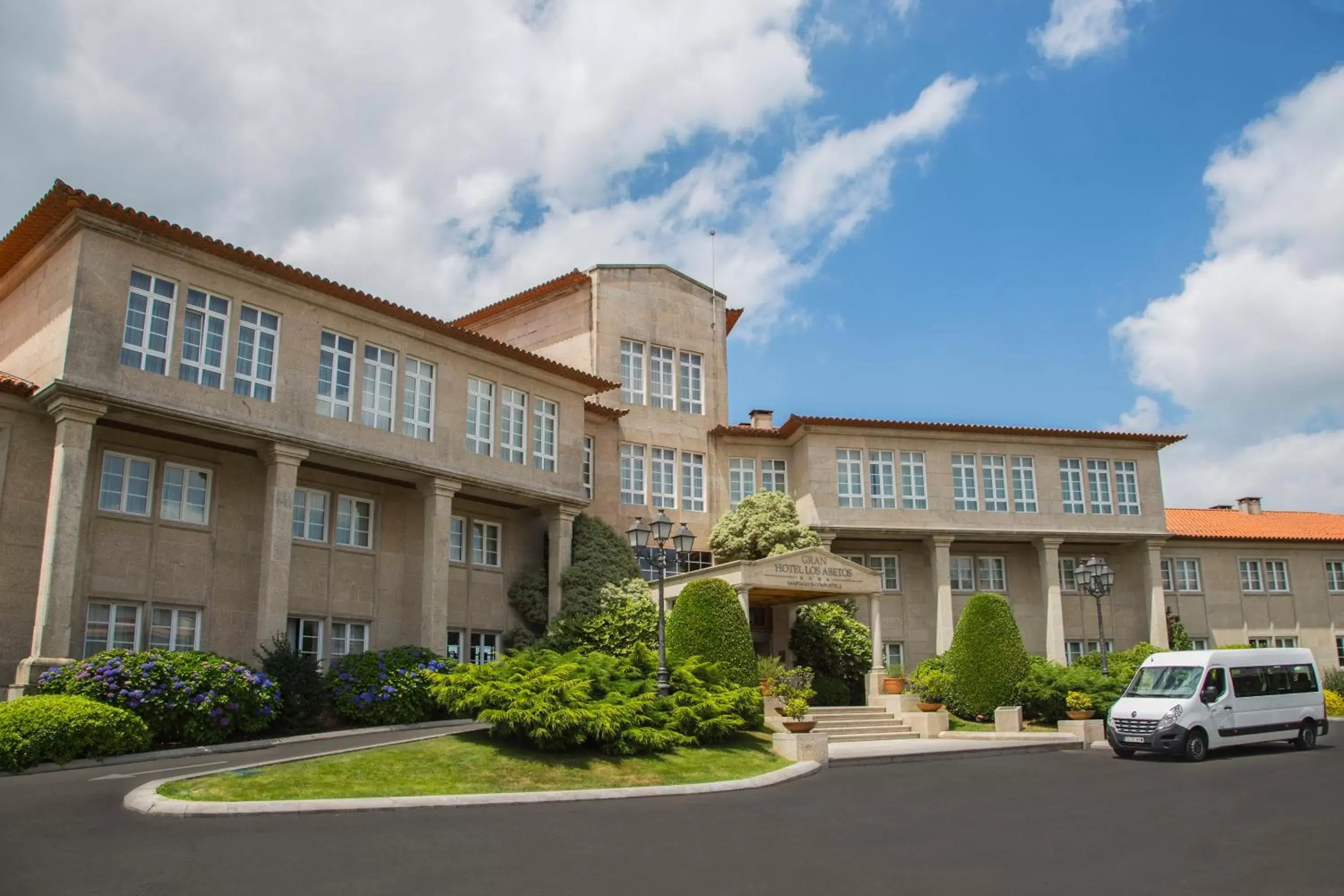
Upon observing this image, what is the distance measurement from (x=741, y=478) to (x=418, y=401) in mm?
12099

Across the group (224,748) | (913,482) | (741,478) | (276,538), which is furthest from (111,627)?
(913,482)

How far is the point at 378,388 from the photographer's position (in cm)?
2402

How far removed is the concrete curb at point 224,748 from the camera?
49.0 feet

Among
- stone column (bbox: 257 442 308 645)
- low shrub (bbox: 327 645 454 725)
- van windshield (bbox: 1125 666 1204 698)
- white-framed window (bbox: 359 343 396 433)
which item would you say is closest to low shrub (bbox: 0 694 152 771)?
stone column (bbox: 257 442 308 645)

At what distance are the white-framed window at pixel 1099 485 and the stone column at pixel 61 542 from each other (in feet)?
97.0

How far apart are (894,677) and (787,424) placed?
9.08 metres

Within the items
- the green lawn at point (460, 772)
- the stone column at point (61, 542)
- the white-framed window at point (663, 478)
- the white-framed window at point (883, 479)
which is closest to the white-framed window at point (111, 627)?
the stone column at point (61, 542)

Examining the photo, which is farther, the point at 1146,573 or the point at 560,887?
the point at 1146,573

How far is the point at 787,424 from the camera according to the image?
32.6 metres

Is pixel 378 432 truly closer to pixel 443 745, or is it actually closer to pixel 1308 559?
pixel 443 745

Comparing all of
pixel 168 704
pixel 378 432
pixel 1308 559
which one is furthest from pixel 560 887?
pixel 1308 559

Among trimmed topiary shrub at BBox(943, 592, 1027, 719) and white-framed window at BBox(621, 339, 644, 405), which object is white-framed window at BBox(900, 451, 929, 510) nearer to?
trimmed topiary shrub at BBox(943, 592, 1027, 719)

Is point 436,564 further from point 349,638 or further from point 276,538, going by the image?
point 276,538

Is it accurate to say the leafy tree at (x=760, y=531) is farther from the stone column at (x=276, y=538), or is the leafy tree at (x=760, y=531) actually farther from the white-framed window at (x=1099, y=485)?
the stone column at (x=276, y=538)
